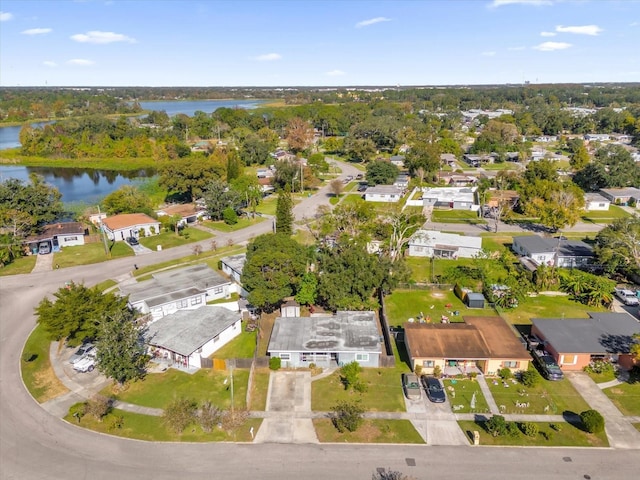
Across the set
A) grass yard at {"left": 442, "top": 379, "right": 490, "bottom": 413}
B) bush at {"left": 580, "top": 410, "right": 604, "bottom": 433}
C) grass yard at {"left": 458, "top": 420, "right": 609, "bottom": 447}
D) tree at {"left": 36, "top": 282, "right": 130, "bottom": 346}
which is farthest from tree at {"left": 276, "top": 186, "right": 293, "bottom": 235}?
bush at {"left": 580, "top": 410, "right": 604, "bottom": 433}

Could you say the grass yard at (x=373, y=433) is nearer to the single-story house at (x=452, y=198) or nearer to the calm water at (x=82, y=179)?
the single-story house at (x=452, y=198)

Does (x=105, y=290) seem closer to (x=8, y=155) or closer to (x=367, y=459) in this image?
(x=367, y=459)

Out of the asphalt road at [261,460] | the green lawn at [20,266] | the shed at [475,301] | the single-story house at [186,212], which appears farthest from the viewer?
the single-story house at [186,212]

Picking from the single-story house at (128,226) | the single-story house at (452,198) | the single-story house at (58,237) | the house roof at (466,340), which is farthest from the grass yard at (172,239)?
the single-story house at (452,198)

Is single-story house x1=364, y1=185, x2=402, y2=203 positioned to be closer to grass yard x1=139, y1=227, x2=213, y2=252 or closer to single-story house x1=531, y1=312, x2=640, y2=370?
grass yard x1=139, y1=227, x2=213, y2=252

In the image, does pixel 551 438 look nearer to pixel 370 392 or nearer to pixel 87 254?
pixel 370 392

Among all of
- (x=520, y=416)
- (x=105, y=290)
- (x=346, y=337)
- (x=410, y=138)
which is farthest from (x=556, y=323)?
(x=410, y=138)

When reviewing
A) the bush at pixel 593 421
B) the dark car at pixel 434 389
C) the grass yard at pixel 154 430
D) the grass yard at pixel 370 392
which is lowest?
the grass yard at pixel 370 392
